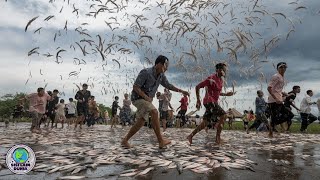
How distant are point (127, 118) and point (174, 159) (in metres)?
18.6

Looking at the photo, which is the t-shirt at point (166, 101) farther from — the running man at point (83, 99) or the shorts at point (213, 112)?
the shorts at point (213, 112)

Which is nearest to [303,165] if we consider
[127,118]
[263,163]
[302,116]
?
[263,163]

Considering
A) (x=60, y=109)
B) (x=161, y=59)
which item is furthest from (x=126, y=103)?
(x=161, y=59)

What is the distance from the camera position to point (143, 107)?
9.66 meters

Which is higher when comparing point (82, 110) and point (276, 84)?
point (276, 84)

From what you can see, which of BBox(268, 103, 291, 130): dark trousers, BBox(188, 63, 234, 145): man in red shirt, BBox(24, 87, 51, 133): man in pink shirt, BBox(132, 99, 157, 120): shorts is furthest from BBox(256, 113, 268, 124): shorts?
BBox(24, 87, 51, 133): man in pink shirt

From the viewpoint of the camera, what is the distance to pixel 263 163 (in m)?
7.45

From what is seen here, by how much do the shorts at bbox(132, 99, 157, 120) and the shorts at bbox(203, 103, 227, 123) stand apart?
2102mm

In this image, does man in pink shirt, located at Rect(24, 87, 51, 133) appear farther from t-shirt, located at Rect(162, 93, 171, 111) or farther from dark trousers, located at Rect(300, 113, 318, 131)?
dark trousers, located at Rect(300, 113, 318, 131)

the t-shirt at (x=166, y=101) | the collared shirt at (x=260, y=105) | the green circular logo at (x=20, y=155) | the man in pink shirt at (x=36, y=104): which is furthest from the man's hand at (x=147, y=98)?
the t-shirt at (x=166, y=101)

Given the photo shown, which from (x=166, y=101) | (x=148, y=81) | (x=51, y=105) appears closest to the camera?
(x=148, y=81)

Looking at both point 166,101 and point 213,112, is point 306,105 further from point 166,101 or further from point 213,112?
point 213,112

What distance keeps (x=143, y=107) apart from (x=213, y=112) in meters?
2.39

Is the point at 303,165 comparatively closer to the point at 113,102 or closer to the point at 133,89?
the point at 133,89
